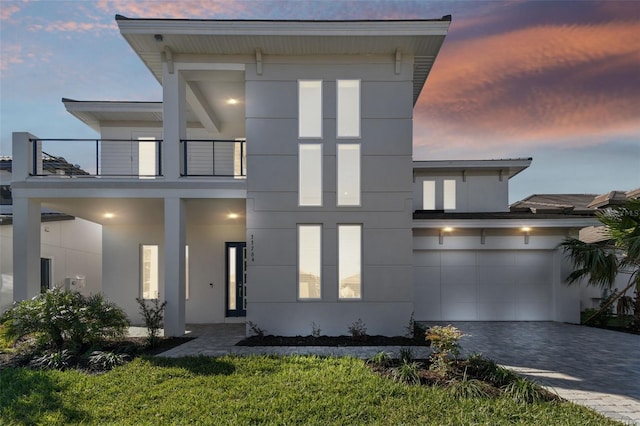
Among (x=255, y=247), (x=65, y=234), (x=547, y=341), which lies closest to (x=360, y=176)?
(x=255, y=247)

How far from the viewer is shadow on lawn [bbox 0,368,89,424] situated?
16.1 ft

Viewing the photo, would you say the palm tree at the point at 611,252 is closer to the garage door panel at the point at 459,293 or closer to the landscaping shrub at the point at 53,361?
the garage door panel at the point at 459,293

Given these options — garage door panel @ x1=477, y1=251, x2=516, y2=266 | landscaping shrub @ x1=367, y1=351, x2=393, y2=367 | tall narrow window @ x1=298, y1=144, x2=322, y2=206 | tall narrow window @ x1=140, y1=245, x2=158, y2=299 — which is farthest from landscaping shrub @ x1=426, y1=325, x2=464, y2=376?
tall narrow window @ x1=140, y1=245, x2=158, y2=299

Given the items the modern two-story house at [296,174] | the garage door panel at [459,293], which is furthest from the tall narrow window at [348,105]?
the garage door panel at [459,293]

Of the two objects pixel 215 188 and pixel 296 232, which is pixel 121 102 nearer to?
pixel 215 188

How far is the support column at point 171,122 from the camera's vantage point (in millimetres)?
9561

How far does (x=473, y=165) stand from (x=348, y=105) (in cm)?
719

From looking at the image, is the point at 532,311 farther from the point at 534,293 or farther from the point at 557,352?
the point at 557,352

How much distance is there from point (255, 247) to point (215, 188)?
1.74m

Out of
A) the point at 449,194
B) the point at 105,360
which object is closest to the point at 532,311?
the point at 449,194

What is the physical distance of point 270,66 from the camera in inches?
377

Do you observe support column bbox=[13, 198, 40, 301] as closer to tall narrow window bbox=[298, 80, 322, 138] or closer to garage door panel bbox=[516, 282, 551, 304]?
tall narrow window bbox=[298, 80, 322, 138]

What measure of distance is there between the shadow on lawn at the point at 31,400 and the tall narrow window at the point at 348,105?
7.61 m

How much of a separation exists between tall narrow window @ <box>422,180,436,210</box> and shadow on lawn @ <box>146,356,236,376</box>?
34.2ft
